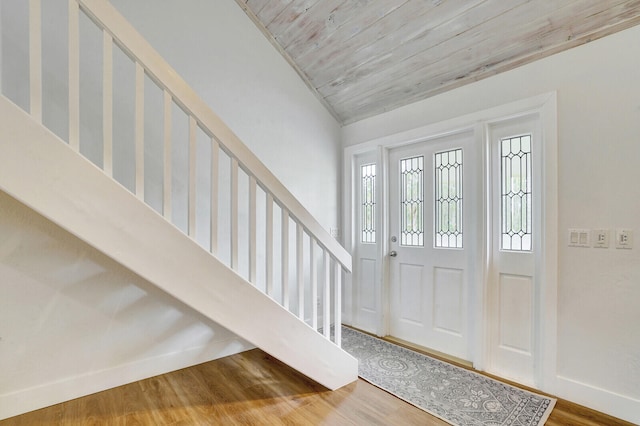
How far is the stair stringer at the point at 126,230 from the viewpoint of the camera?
1.21 metres

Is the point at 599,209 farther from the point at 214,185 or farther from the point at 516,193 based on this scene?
the point at 214,185

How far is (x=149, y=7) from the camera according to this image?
2203 millimetres

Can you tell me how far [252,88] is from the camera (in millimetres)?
2727

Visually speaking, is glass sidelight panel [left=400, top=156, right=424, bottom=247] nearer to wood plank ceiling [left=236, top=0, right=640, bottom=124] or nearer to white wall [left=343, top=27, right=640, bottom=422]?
wood plank ceiling [left=236, top=0, right=640, bottom=124]

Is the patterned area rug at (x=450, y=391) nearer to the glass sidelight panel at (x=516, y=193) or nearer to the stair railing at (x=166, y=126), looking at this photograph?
the stair railing at (x=166, y=126)

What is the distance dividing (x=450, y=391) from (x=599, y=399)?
817 millimetres

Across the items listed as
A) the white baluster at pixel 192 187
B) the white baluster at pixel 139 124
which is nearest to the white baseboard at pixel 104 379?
the white baluster at pixel 192 187

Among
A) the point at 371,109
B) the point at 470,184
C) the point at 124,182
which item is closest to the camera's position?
the point at 124,182

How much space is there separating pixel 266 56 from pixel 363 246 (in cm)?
205

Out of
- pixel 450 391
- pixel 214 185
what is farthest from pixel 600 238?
pixel 214 185

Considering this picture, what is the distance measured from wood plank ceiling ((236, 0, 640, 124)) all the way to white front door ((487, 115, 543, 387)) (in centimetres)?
51

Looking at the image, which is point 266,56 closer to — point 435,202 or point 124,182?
point 124,182

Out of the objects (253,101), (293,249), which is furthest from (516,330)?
(253,101)

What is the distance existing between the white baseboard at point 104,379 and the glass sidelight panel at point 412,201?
178 centimetres
